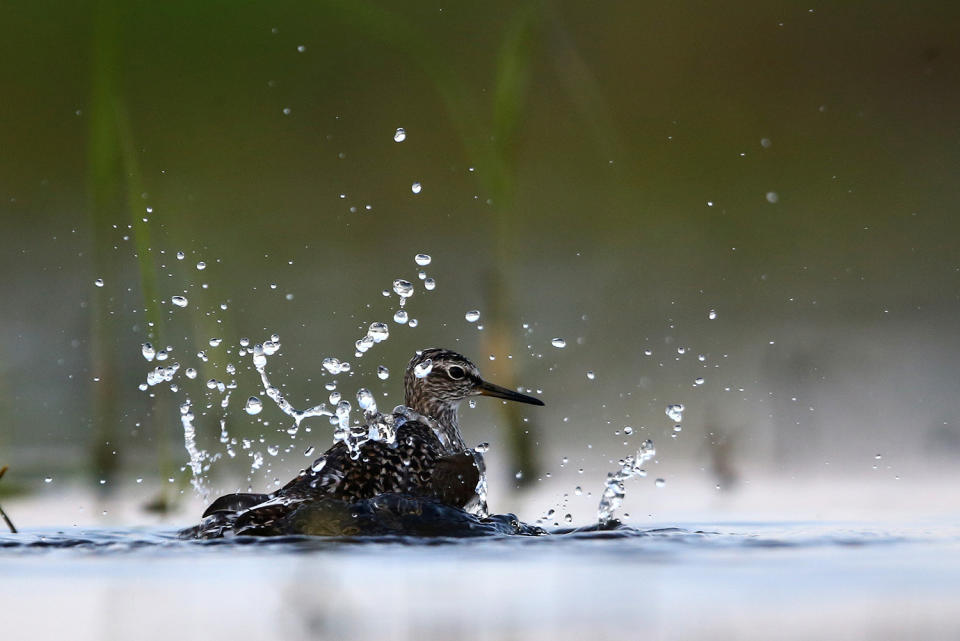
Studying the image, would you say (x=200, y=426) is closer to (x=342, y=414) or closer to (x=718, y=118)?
(x=342, y=414)

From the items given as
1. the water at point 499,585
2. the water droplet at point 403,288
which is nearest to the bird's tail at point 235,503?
the water at point 499,585

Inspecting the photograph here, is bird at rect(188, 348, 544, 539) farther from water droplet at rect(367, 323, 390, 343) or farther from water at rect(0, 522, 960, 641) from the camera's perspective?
water droplet at rect(367, 323, 390, 343)

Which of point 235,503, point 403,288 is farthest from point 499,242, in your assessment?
point 235,503

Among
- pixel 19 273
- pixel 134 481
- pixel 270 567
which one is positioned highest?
pixel 19 273

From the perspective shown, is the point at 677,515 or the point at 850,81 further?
the point at 850,81

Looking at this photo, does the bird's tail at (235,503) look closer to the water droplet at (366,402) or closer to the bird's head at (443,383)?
the water droplet at (366,402)

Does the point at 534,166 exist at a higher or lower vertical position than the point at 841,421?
higher

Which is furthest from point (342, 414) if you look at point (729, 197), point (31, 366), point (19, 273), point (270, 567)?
point (729, 197)
